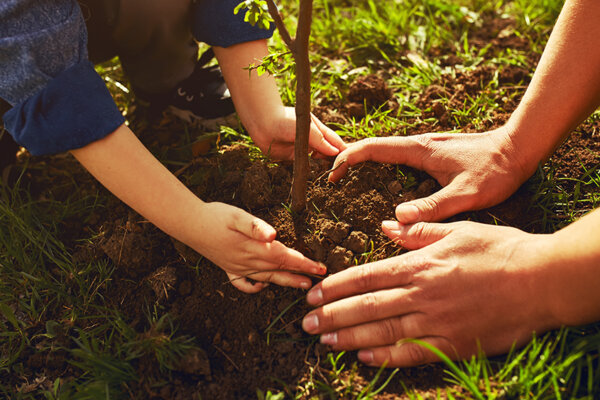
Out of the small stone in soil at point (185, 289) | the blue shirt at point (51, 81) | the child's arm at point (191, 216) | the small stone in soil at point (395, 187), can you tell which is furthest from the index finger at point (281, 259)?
the blue shirt at point (51, 81)

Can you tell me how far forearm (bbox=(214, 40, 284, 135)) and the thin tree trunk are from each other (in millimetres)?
480

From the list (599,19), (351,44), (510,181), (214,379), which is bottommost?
(214,379)

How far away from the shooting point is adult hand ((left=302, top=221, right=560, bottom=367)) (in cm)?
152

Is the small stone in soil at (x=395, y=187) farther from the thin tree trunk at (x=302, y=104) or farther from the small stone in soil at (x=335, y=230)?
the thin tree trunk at (x=302, y=104)

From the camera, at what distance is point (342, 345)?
1.66m

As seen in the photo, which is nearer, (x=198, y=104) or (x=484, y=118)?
(x=484, y=118)

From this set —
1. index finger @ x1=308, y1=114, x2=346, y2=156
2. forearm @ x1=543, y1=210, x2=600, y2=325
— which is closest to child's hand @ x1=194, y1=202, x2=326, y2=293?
index finger @ x1=308, y1=114, x2=346, y2=156

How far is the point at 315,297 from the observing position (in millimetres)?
1742

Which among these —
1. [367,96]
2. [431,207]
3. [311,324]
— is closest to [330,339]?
[311,324]

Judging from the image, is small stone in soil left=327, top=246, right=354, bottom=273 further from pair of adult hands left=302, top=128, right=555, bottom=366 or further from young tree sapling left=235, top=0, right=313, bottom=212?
young tree sapling left=235, top=0, right=313, bottom=212

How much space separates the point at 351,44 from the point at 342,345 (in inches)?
79.7

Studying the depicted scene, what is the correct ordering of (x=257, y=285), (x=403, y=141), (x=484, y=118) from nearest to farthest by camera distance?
(x=257, y=285)
(x=403, y=141)
(x=484, y=118)

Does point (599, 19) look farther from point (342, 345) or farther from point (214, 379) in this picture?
point (214, 379)

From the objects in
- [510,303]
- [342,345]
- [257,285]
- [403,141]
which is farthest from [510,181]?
[257,285]
